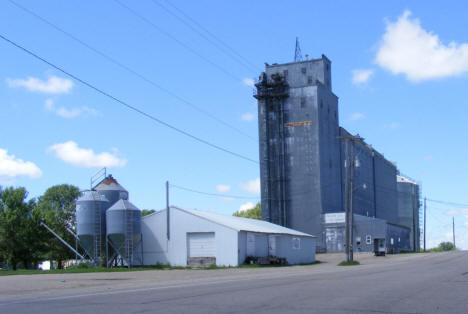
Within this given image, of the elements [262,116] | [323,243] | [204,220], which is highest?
[262,116]

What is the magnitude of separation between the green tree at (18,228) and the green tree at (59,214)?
2.26 metres

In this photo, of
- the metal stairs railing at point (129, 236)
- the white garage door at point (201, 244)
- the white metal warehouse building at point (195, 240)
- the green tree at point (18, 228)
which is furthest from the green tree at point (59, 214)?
the white garage door at point (201, 244)

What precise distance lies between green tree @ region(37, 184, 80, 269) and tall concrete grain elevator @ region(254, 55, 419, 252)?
27511mm

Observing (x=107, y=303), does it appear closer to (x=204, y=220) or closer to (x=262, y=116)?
(x=204, y=220)

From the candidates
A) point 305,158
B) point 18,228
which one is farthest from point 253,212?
point 18,228

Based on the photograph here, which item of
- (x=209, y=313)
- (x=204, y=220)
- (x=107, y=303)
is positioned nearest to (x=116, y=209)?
(x=204, y=220)

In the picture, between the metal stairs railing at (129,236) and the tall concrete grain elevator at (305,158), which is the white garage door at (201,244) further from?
the tall concrete grain elevator at (305,158)

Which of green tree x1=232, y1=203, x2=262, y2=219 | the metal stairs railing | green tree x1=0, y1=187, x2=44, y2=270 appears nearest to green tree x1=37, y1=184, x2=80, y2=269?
green tree x1=0, y1=187, x2=44, y2=270

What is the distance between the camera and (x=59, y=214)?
7769cm

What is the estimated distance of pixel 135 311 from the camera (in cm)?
1211

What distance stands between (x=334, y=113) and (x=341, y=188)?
1172 cm

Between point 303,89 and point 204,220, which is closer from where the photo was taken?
point 204,220

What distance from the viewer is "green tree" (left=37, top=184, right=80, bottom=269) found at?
7125 cm

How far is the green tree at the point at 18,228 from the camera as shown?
61219mm
